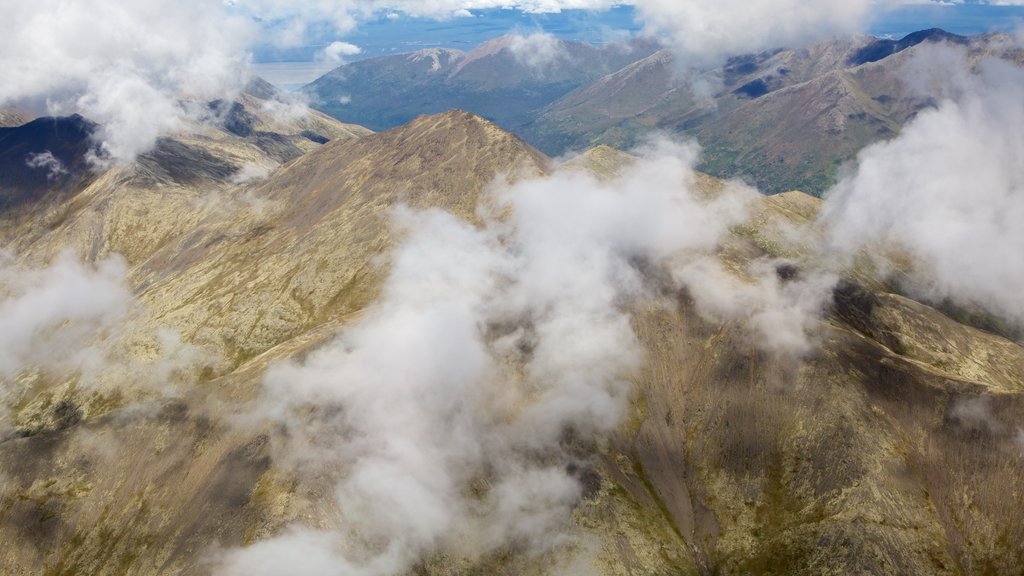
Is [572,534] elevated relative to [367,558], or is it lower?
lower

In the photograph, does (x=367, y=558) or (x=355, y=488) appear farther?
(x=355, y=488)

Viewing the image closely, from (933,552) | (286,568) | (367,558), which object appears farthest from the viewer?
(933,552)

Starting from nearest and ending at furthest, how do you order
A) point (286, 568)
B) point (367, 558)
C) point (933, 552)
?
point (286, 568) → point (367, 558) → point (933, 552)

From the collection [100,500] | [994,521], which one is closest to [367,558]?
[100,500]

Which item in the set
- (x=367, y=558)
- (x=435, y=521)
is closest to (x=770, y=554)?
(x=435, y=521)

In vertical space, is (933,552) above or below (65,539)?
below

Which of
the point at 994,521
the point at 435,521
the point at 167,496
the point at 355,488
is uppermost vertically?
the point at 167,496

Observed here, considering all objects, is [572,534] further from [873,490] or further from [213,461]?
[213,461]

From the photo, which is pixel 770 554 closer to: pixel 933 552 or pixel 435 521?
pixel 933 552

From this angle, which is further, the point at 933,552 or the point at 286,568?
the point at 933,552
